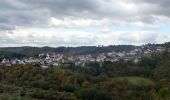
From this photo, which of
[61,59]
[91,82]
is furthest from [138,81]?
[61,59]

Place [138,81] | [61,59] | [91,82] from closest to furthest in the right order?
1. [91,82]
2. [138,81]
3. [61,59]

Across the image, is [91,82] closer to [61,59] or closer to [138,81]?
[138,81]

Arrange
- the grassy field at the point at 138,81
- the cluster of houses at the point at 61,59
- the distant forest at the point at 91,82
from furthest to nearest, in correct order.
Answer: the cluster of houses at the point at 61,59 → the grassy field at the point at 138,81 → the distant forest at the point at 91,82

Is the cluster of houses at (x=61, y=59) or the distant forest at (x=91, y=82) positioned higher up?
the cluster of houses at (x=61, y=59)

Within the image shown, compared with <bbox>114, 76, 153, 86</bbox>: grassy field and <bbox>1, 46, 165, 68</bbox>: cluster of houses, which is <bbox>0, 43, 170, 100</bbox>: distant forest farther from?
<bbox>1, 46, 165, 68</bbox>: cluster of houses

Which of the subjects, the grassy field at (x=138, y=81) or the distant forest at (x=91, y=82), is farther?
the grassy field at (x=138, y=81)

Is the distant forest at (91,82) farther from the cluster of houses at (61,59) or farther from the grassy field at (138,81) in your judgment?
the cluster of houses at (61,59)

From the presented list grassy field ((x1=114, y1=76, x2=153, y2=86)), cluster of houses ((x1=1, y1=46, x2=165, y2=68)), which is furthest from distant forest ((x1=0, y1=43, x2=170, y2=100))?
cluster of houses ((x1=1, y1=46, x2=165, y2=68))

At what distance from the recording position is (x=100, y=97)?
55.9 metres

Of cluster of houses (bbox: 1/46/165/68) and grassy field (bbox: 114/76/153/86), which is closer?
grassy field (bbox: 114/76/153/86)

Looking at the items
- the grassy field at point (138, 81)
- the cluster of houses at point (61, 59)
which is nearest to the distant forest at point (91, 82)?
the grassy field at point (138, 81)

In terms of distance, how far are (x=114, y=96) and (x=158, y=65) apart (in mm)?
27842

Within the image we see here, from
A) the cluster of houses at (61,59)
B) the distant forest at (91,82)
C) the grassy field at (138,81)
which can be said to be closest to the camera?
the distant forest at (91,82)

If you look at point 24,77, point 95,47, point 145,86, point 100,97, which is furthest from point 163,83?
point 95,47
